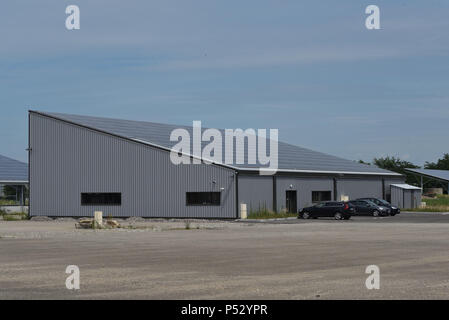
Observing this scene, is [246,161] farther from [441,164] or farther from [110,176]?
[441,164]

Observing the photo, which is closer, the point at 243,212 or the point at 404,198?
the point at 243,212

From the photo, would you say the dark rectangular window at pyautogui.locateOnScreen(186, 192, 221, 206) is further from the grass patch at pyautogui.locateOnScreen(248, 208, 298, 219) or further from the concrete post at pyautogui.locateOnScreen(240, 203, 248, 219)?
the grass patch at pyautogui.locateOnScreen(248, 208, 298, 219)

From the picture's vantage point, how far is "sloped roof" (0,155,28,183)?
73.1 meters

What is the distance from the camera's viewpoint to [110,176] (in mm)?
54438

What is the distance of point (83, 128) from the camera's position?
55.6 metres

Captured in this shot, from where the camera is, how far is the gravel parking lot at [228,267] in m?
13.7

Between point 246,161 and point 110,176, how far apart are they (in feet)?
31.1

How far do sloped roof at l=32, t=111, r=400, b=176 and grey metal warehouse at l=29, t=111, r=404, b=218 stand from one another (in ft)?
0.45

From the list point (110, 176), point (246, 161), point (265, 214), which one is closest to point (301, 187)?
point (246, 161)

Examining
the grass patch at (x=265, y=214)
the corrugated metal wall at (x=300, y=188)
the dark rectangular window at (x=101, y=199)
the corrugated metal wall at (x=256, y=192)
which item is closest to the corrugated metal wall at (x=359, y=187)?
the corrugated metal wall at (x=300, y=188)

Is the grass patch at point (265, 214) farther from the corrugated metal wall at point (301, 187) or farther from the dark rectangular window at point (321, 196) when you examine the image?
the dark rectangular window at point (321, 196)
